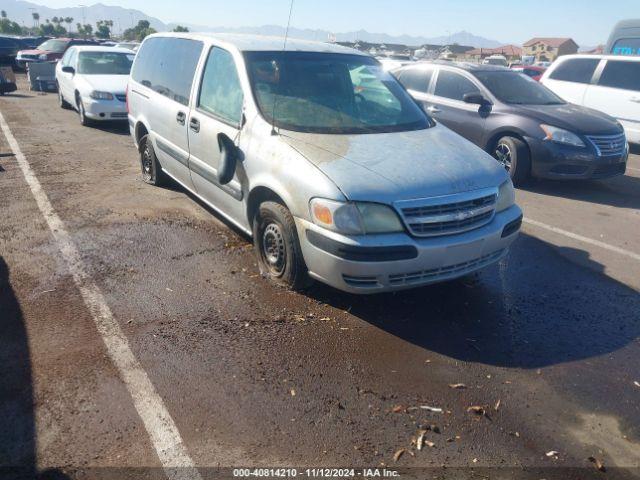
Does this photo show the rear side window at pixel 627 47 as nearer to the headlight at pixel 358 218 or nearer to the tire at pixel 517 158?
the tire at pixel 517 158

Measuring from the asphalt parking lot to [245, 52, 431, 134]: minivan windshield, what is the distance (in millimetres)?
1389

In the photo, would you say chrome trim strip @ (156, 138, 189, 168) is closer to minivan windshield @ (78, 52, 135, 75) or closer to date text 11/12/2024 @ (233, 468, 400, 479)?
date text 11/12/2024 @ (233, 468, 400, 479)

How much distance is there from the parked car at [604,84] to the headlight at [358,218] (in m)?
9.02

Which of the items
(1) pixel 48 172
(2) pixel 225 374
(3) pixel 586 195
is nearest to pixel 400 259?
(2) pixel 225 374

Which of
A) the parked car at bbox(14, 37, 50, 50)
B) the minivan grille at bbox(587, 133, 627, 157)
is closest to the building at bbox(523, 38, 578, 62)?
the parked car at bbox(14, 37, 50, 50)

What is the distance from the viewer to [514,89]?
837 cm

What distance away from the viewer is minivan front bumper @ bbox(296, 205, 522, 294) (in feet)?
Answer: 11.4

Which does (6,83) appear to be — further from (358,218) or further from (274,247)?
(358,218)

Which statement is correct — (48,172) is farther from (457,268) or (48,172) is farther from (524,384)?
(524,384)

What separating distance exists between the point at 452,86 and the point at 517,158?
1.84 meters

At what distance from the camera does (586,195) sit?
771 centimetres

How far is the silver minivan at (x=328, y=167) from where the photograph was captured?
3.51 m

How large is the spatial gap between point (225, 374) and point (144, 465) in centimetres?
78

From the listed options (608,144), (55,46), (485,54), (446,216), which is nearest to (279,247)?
(446,216)
